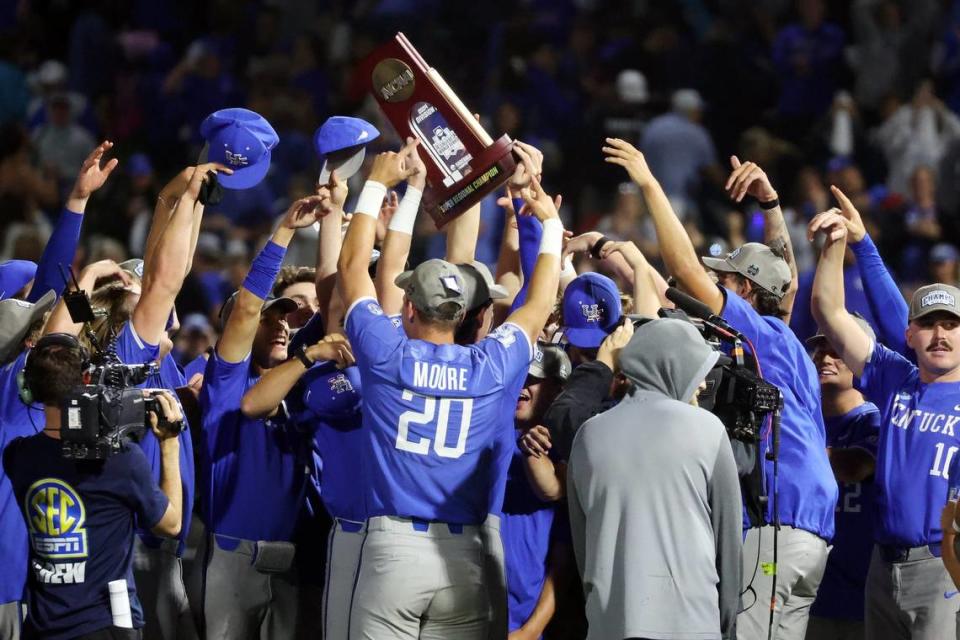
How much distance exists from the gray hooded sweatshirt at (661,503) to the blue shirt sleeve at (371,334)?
76 centimetres

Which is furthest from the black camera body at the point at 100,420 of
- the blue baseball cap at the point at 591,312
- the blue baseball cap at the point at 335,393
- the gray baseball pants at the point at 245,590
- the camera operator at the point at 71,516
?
the blue baseball cap at the point at 591,312

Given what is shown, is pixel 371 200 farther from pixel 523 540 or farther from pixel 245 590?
pixel 245 590

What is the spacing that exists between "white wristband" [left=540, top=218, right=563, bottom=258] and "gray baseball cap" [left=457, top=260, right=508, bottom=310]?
0.85 ft

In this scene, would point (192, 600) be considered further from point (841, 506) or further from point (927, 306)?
point (927, 306)

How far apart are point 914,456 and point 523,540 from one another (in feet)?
5.16

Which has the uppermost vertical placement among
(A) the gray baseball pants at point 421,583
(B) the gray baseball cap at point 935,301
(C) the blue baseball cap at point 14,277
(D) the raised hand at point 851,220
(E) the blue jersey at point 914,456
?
(D) the raised hand at point 851,220

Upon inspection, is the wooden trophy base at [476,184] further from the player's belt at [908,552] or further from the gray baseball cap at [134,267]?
the player's belt at [908,552]

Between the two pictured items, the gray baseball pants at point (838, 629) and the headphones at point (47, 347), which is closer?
the headphones at point (47, 347)

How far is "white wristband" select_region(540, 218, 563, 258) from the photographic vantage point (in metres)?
5.50

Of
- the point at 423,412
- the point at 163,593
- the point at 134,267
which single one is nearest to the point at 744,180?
the point at 423,412

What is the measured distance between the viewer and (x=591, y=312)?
230 inches

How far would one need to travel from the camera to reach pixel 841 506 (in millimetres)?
6434

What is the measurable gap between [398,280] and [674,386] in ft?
3.85

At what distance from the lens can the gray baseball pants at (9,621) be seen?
521 cm
